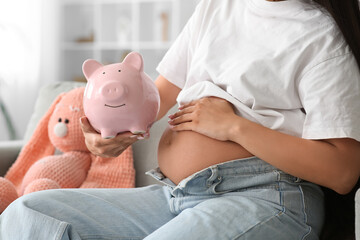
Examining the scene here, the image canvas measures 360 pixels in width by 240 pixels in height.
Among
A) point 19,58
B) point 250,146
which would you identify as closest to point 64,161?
point 250,146

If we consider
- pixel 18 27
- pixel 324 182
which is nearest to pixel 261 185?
pixel 324 182

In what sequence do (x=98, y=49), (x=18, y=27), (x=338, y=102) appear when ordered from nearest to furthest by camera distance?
1. (x=338, y=102)
2. (x=18, y=27)
3. (x=98, y=49)

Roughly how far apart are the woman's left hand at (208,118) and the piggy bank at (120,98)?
112mm

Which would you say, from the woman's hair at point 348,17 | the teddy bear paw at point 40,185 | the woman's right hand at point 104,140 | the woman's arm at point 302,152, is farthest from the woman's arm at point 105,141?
the woman's hair at point 348,17

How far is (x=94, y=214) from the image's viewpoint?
1098mm

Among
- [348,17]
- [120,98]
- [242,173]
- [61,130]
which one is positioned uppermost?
[348,17]

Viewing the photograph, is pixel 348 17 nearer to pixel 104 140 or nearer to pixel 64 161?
pixel 104 140

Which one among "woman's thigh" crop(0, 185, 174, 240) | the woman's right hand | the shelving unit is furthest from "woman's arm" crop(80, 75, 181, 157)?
the shelving unit

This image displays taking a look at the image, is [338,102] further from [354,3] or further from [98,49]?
[98,49]

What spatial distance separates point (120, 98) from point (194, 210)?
0.92 ft

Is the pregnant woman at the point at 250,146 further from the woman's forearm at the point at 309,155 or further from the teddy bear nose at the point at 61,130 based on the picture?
the teddy bear nose at the point at 61,130

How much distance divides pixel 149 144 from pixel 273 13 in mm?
625

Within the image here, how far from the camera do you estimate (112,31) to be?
15.0 feet

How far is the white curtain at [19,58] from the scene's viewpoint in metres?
3.62
